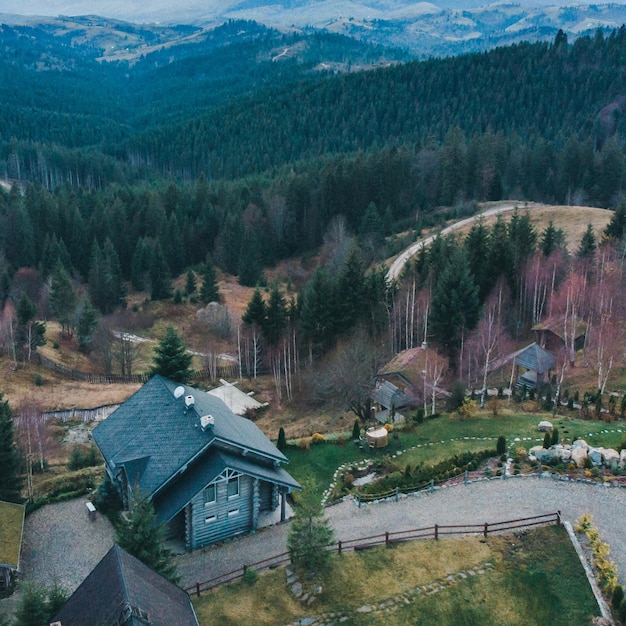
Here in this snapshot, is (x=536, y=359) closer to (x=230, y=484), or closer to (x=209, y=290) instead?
(x=230, y=484)

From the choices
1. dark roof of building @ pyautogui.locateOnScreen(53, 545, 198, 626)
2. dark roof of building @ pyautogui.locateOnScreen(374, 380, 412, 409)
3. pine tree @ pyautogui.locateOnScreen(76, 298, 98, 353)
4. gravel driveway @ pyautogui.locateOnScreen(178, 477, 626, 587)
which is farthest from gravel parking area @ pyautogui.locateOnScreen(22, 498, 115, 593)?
pine tree @ pyautogui.locateOnScreen(76, 298, 98, 353)

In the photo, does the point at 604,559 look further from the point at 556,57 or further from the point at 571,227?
the point at 556,57

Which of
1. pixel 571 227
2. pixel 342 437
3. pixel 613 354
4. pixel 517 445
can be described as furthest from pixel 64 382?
pixel 571 227

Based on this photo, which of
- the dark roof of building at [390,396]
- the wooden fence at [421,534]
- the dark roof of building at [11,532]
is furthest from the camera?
the dark roof of building at [390,396]

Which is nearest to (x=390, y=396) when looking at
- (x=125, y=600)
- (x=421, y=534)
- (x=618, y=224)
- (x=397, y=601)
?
(x=421, y=534)

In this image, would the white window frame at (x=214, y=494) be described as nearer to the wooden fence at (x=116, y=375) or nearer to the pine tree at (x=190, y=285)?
the wooden fence at (x=116, y=375)

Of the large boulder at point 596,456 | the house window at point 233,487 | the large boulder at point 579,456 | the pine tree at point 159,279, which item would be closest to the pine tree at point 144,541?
the house window at point 233,487

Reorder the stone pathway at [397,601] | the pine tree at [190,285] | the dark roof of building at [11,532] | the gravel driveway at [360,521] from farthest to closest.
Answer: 1. the pine tree at [190,285]
2. the gravel driveway at [360,521]
3. the dark roof of building at [11,532]
4. the stone pathway at [397,601]
